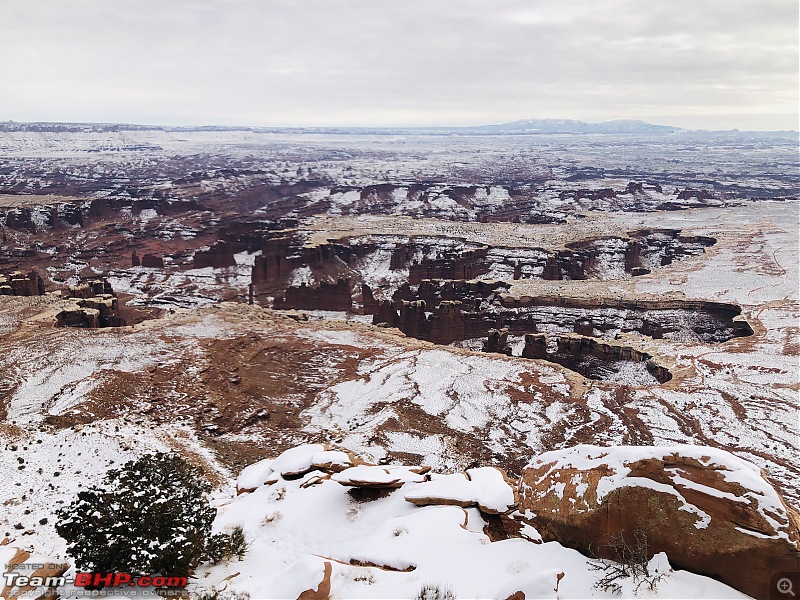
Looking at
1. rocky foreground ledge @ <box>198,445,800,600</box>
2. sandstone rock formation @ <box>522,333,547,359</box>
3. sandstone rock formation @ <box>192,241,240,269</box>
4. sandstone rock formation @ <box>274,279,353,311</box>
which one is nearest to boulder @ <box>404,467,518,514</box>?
rocky foreground ledge @ <box>198,445,800,600</box>

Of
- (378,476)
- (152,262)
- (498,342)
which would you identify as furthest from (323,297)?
(378,476)

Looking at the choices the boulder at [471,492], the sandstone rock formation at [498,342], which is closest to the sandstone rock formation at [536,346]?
the sandstone rock formation at [498,342]

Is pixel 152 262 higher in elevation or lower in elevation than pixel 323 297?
higher

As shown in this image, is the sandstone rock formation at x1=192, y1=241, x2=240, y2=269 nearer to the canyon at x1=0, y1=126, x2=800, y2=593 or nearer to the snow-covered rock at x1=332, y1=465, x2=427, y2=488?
the canyon at x1=0, y1=126, x2=800, y2=593

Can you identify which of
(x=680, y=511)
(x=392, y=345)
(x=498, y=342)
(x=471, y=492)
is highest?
(x=680, y=511)

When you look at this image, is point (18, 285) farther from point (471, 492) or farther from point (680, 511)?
point (680, 511)

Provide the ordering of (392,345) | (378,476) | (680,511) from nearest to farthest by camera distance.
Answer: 1. (680,511)
2. (378,476)
3. (392,345)

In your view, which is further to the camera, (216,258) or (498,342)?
(216,258)

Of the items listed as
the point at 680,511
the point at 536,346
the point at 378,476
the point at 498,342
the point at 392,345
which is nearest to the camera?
the point at 680,511
